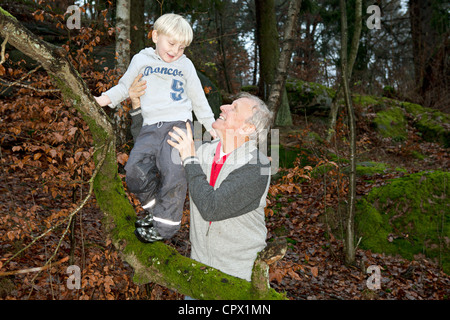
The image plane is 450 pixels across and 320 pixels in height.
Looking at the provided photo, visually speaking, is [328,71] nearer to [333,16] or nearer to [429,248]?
[333,16]

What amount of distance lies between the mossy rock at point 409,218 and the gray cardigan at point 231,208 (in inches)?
217

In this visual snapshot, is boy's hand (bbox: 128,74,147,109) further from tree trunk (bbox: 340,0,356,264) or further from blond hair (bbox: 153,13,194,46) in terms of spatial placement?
tree trunk (bbox: 340,0,356,264)

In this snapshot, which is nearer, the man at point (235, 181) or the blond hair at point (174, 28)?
the man at point (235, 181)

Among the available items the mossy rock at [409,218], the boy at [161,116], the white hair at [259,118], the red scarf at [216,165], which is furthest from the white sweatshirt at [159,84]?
the mossy rock at [409,218]

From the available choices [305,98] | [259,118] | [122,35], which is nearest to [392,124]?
[305,98]

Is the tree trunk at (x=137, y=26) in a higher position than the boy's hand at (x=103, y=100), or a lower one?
higher

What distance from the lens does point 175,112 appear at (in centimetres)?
273

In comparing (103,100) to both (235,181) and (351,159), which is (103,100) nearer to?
(235,181)

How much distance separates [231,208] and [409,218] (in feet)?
20.3

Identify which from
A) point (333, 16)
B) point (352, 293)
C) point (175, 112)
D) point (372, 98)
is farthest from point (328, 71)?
point (175, 112)

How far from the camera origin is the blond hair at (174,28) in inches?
98.0

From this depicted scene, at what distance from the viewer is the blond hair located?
2488mm

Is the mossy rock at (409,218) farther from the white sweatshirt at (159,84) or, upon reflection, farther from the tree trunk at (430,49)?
the tree trunk at (430,49)
